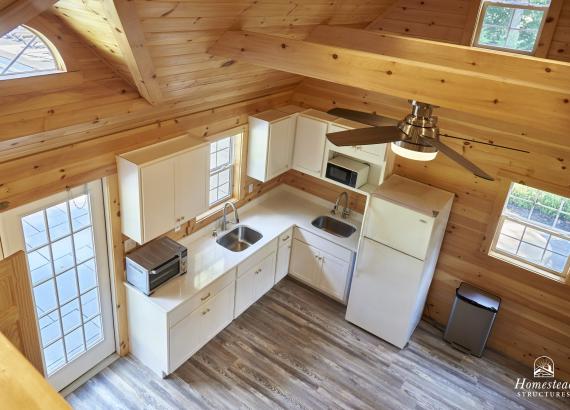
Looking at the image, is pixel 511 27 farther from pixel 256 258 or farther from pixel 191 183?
pixel 256 258

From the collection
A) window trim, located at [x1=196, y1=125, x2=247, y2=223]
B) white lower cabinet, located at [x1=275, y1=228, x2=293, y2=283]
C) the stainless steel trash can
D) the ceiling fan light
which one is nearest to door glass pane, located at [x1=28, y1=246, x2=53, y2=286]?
window trim, located at [x1=196, y1=125, x2=247, y2=223]

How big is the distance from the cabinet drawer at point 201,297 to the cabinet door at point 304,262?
3.38 ft

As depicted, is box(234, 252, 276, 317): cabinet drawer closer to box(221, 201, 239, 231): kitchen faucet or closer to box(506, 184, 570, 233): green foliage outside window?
box(221, 201, 239, 231): kitchen faucet

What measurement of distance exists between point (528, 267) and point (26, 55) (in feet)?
14.4

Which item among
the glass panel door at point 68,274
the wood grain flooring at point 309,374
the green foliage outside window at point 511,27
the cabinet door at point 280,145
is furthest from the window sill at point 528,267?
the glass panel door at point 68,274

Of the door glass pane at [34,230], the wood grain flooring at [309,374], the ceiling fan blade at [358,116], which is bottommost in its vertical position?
the wood grain flooring at [309,374]

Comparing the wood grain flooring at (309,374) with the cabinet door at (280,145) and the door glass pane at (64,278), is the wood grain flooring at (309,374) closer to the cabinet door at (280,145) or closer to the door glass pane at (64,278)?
the door glass pane at (64,278)

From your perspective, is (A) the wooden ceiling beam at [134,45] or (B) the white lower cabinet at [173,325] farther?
(B) the white lower cabinet at [173,325]

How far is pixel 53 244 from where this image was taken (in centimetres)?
322

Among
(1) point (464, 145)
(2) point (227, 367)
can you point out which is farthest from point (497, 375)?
(2) point (227, 367)

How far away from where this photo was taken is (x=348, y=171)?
453cm

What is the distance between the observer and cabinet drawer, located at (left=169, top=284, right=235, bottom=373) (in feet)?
12.5

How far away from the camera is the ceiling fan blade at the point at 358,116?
2.43m

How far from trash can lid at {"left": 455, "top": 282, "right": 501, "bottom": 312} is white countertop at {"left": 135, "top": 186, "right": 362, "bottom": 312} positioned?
3.71 ft
